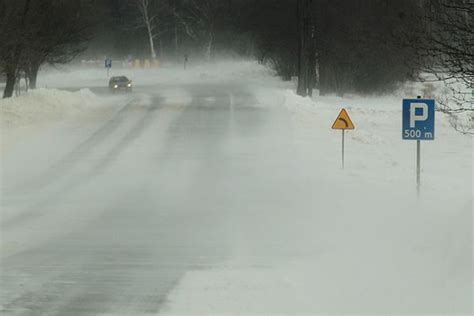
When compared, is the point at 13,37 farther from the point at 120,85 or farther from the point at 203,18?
the point at 203,18

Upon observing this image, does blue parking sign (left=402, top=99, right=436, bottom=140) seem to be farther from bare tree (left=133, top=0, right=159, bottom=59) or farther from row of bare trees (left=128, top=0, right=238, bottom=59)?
bare tree (left=133, top=0, right=159, bottom=59)

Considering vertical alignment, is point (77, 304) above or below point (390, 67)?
below

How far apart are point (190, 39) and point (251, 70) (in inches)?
927

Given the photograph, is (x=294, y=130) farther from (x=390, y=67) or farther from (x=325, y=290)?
(x=390, y=67)

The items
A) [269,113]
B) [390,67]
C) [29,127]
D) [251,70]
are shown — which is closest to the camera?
[29,127]

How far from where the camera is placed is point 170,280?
37.9ft

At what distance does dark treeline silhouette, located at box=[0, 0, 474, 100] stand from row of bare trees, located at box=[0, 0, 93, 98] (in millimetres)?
75

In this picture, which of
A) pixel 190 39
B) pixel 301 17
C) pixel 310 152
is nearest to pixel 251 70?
pixel 190 39

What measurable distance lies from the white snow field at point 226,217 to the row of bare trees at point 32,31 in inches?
107

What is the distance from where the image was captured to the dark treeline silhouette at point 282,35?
18.9m

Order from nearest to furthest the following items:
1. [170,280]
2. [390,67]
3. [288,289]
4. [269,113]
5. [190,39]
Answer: [288,289], [170,280], [269,113], [390,67], [190,39]

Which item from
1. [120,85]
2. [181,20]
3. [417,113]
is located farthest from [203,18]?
[417,113]

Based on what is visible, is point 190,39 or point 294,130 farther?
point 190,39

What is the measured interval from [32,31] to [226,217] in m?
26.3
